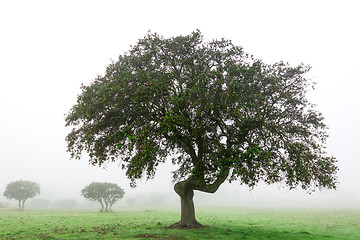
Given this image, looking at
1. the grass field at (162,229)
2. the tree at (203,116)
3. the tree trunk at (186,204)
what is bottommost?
the grass field at (162,229)

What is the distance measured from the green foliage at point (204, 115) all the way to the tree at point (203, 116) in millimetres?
86

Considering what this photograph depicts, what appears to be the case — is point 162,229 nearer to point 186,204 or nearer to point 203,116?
point 186,204

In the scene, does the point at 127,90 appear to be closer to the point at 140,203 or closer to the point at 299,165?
the point at 299,165

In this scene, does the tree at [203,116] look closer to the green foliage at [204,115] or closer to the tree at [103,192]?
the green foliage at [204,115]

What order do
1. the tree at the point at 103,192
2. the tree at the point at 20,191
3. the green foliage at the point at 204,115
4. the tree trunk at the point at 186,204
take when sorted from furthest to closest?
the tree at the point at 20,191 → the tree at the point at 103,192 → the tree trunk at the point at 186,204 → the green foliage at the point at 204,115

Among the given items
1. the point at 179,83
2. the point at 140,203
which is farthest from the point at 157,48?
the point at 140,203

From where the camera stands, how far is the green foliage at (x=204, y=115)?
59.1 ft

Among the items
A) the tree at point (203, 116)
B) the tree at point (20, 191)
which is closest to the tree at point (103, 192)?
the tree at point (20, 191)

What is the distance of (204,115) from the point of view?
63.8 ft

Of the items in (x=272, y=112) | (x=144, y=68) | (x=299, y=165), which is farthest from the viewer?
(x=144, y=68)

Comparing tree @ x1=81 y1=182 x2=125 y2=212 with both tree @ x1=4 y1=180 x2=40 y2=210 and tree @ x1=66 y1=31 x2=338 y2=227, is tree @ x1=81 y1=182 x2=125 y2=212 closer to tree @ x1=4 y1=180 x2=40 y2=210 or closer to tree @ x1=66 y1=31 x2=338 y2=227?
tree @ x1=4 y1=180 x2=40 y2=210

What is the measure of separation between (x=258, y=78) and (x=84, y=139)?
17.4 m

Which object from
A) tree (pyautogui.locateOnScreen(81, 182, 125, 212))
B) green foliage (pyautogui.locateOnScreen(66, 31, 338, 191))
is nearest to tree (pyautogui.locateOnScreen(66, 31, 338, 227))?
green foliage (pyautogui.locateOnScreen(66, 31, 338, 191))

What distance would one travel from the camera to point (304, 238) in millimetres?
21359
